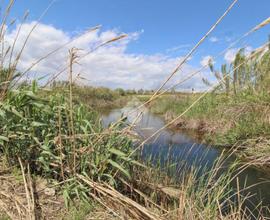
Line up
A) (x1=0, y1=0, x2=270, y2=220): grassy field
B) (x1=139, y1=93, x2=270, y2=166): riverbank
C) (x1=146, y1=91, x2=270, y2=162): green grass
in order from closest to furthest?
(x1=0, y1=0, x2=270, y2=220): grassy field
(x1=139, y1=93, x2=270, y2=166): riverbank
(x1=146, y1=91, x2=270, y2=162): green grass

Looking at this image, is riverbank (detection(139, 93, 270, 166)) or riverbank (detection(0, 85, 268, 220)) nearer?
riverbank (detection(0, 85, 268, 220))

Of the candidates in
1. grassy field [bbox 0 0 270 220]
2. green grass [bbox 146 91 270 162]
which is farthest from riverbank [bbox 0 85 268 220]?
green grass [bbox 146 91 270 162]

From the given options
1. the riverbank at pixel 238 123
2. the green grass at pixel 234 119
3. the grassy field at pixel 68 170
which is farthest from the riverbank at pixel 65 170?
the green grass at pixel 234 119

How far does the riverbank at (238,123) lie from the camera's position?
20.1ft

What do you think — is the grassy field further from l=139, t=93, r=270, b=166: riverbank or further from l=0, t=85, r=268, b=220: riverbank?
l=139, t=93, r=270, b=166: riverbank

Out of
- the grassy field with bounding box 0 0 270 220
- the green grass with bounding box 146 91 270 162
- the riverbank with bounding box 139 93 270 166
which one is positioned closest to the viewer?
the grassy field with bounding box 0 0 270 220

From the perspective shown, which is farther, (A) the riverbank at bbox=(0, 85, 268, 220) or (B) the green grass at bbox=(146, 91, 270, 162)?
(B) the green grass at bbox=(146, 91, 270, 162)

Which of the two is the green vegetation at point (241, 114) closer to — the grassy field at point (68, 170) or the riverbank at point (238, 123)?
the riverbank at point (238, 123)

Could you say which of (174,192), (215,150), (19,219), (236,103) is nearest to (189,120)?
(236,103)

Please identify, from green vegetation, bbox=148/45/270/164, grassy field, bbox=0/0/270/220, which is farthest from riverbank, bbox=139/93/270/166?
grassy field, bbox=0/0/270/220

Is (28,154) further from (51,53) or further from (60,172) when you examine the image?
(51,53)

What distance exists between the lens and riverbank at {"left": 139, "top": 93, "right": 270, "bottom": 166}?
6.12 metres

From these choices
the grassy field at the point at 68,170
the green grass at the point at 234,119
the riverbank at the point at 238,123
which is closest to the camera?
the grassy field at the point at 68,170

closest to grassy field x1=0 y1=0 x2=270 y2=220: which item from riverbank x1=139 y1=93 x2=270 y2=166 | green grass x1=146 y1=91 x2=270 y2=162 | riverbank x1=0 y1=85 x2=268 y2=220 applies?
riverbank x1=0 y1=85 x2=268 y2=220
